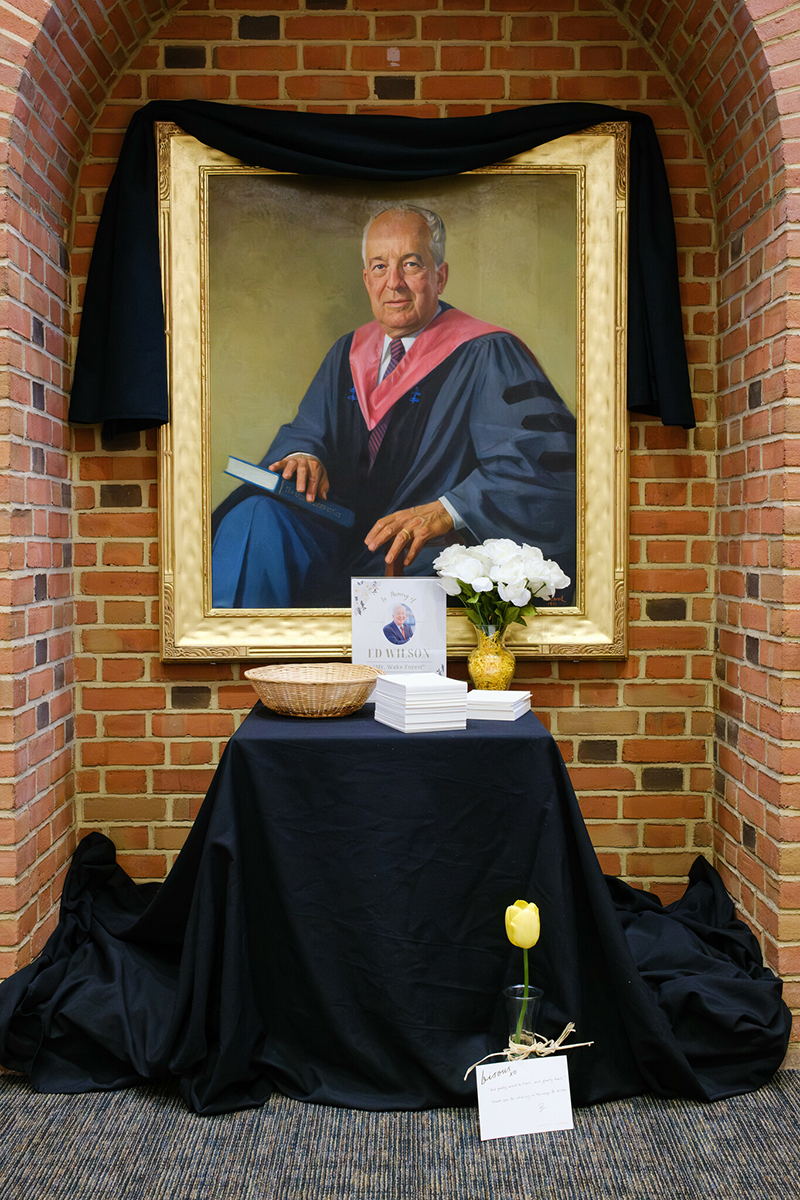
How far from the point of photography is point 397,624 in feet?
8.35

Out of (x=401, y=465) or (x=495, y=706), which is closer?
(x=495, y=706)

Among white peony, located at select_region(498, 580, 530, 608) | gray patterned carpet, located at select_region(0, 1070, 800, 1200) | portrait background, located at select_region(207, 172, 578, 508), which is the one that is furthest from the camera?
portrait background, located at select_region(207, 172, 578, 508)

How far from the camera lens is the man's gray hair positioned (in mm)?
2727

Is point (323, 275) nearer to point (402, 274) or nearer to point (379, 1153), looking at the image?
point (402, 274)

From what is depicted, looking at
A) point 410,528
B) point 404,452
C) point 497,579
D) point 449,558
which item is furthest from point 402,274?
point 497,579

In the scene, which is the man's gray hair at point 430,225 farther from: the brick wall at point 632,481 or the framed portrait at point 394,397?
the brick wall at point 632,481

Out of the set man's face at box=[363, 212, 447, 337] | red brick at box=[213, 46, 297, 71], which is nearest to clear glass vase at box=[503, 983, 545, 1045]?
man's face at box=[363, 212, 447, 337]

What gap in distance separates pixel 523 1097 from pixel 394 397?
1.90 m

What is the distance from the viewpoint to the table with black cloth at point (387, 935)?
208 centimetres

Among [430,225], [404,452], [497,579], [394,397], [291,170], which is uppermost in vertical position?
[291,170]

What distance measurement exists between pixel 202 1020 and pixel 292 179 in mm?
2320

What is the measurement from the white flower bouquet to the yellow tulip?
0.81 m

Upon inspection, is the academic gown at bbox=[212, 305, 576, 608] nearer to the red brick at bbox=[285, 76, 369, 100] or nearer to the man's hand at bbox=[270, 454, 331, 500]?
the man's hand at bbox=[270, 454, 331, 500]

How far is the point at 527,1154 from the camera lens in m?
1.93
